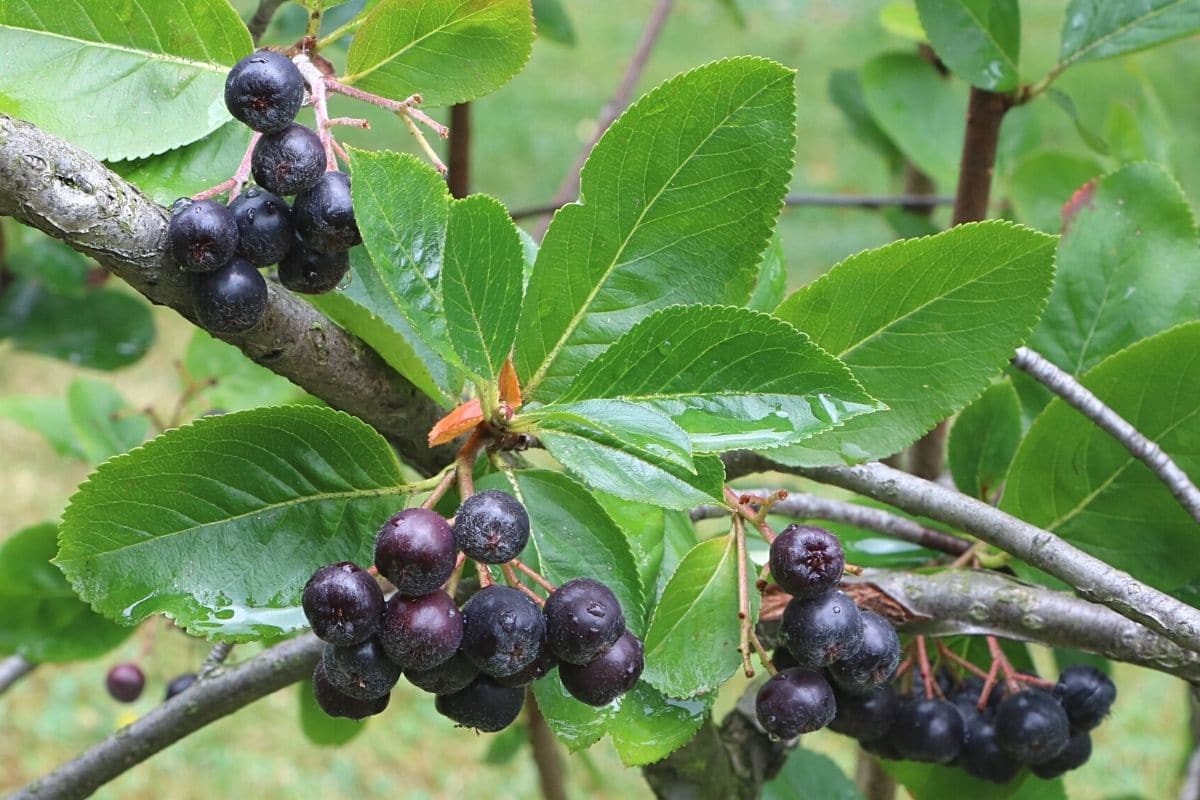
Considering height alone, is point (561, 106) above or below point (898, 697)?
below

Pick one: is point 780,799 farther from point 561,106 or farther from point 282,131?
point 561,106

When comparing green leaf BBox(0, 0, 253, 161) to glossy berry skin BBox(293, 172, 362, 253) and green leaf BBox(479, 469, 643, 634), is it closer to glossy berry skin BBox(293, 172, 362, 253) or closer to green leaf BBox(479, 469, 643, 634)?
glossy berry skin BBox(293, 172, 362, 253)

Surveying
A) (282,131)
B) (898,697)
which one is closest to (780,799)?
(898,697)

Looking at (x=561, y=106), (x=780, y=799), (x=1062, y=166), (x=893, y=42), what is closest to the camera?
(x=780, y=799)

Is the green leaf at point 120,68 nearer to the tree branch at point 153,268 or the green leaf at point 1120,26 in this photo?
the tree branch at point 153,268

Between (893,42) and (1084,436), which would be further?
(893,42)

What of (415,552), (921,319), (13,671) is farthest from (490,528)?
(13,671)
